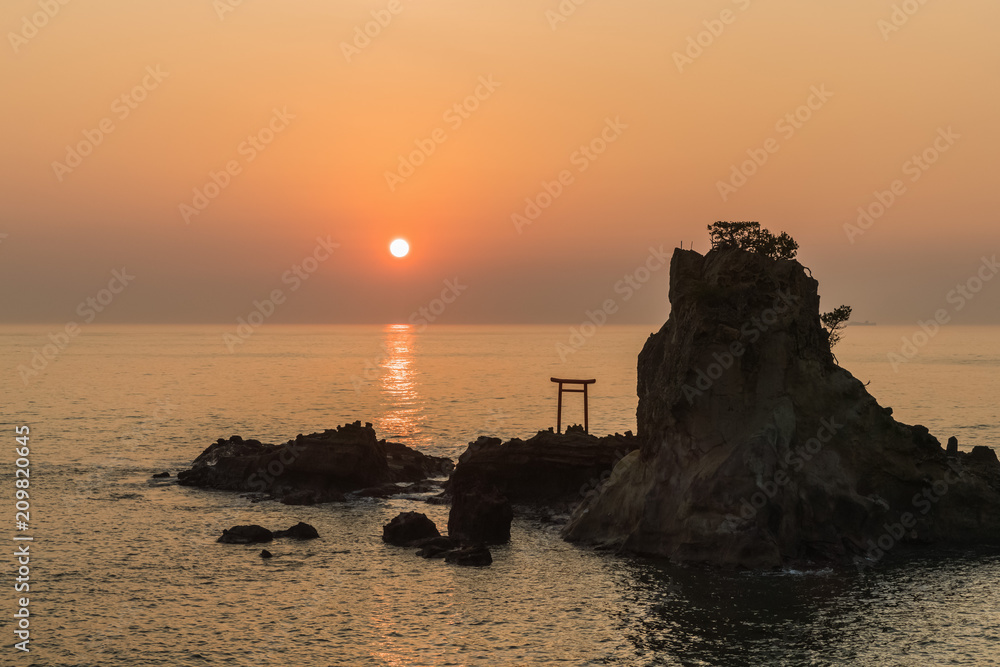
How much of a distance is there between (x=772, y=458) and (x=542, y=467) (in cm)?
1983

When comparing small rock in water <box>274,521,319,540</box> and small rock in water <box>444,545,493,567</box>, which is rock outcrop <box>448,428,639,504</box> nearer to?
small rock in water <box>274,521,319,540</box>

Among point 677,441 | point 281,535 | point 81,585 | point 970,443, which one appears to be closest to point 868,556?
point 677,441

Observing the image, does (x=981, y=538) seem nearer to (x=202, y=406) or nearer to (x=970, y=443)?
(x=970, y=443)

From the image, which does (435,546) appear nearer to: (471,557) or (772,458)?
(471,557)

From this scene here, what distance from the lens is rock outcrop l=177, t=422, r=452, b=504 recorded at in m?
67.6

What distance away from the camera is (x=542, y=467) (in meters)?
61.6

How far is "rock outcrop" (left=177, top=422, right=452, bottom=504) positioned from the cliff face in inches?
938

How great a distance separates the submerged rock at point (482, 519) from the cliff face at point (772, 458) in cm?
553

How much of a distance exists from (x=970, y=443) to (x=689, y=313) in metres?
61.5

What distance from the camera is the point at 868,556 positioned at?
4594cm

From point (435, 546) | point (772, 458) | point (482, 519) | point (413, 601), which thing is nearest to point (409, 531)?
point (435, 546)

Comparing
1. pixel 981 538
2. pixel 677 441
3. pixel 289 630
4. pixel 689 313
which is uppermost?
pixel 689 313

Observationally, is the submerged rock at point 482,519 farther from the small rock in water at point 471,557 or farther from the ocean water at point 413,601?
the small rock in water at point 471,557

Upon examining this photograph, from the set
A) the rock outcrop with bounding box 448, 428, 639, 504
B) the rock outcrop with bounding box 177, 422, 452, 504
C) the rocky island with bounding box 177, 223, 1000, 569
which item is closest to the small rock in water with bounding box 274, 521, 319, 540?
the rocky island with bounding box 177, 223, 1000, 569
